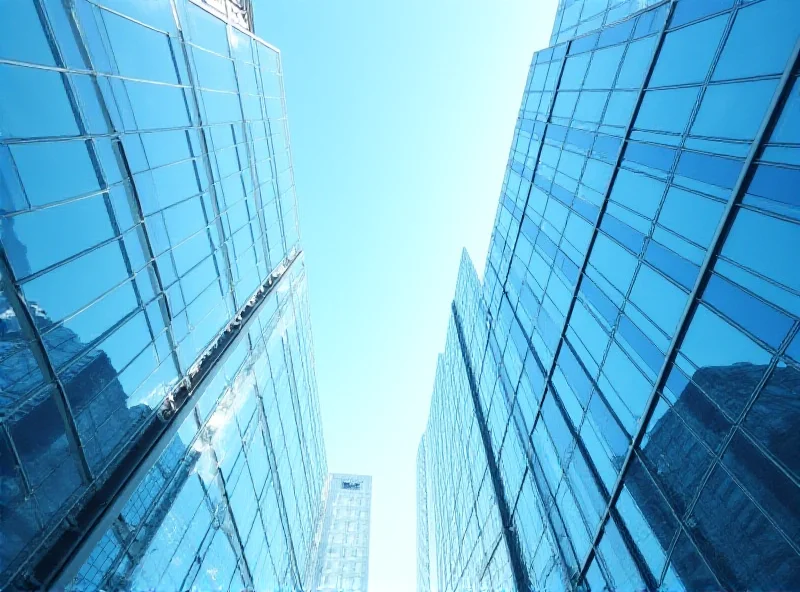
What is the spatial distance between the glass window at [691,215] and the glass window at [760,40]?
3.18 m

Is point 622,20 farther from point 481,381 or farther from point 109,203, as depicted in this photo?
point 481,381

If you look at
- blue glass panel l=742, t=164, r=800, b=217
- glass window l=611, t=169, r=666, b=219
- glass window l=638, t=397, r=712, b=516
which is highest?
blue glass panel l=742, t=164, r=800, b=217

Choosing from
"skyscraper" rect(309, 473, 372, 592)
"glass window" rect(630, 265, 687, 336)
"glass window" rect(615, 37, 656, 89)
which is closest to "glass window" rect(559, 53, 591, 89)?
"glass window" rect(615, 37, 656, 89)

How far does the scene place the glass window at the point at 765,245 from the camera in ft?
30.9

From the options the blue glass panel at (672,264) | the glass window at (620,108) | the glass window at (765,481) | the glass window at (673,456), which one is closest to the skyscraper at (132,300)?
the glass window at (765,481)

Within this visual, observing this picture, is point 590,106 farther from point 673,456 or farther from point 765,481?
point 765,481

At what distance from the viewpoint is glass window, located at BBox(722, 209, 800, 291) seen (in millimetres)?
9414

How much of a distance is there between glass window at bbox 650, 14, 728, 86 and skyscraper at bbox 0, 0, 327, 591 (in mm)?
16445

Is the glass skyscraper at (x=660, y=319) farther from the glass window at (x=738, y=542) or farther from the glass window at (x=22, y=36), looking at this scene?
the glass window at (x=22, y=36)

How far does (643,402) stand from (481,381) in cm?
2409

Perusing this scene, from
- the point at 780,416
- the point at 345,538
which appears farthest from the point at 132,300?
the point at 345,538

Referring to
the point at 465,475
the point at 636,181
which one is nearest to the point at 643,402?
the point at 636,181

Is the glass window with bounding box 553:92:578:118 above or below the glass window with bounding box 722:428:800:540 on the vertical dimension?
above

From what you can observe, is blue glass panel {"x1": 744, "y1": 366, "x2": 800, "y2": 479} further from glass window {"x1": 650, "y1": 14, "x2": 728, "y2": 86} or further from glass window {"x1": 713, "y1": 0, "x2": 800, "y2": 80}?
glass window {"x1": 650, "y1": 14, "x2": 728, "y2": 86}
